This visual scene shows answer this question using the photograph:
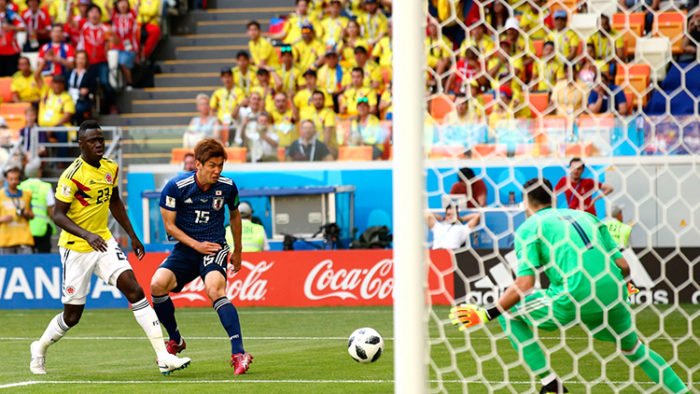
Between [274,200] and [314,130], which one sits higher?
[314,130]

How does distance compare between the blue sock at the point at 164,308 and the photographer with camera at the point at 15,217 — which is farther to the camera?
the photographer with camera at the point at 15,217

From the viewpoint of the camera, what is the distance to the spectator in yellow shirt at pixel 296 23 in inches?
773

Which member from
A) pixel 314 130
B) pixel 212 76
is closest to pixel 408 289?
pixel 314 130

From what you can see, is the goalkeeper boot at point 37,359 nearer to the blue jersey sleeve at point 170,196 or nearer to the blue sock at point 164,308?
the blue sock at point 164,308

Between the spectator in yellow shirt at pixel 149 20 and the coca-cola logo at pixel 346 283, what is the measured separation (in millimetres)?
8353

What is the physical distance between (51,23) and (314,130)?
7976mm

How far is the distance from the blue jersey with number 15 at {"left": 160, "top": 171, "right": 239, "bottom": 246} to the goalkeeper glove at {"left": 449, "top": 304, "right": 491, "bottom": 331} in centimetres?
281

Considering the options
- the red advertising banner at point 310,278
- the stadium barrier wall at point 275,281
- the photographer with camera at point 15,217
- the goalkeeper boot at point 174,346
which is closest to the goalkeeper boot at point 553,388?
the goalkeeper boot at point 174,346

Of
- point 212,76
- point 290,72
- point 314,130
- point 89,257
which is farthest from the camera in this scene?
point 212,76

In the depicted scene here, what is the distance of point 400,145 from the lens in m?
4.55

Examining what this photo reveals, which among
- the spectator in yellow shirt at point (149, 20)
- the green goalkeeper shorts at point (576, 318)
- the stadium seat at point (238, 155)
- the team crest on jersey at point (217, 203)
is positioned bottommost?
the green goalkeeper shorts at point (576, 318)

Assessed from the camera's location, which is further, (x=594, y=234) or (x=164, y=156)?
(x=164, y=156)

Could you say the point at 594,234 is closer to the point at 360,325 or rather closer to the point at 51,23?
the point at 360,325

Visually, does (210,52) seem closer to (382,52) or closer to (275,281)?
(382,52)
